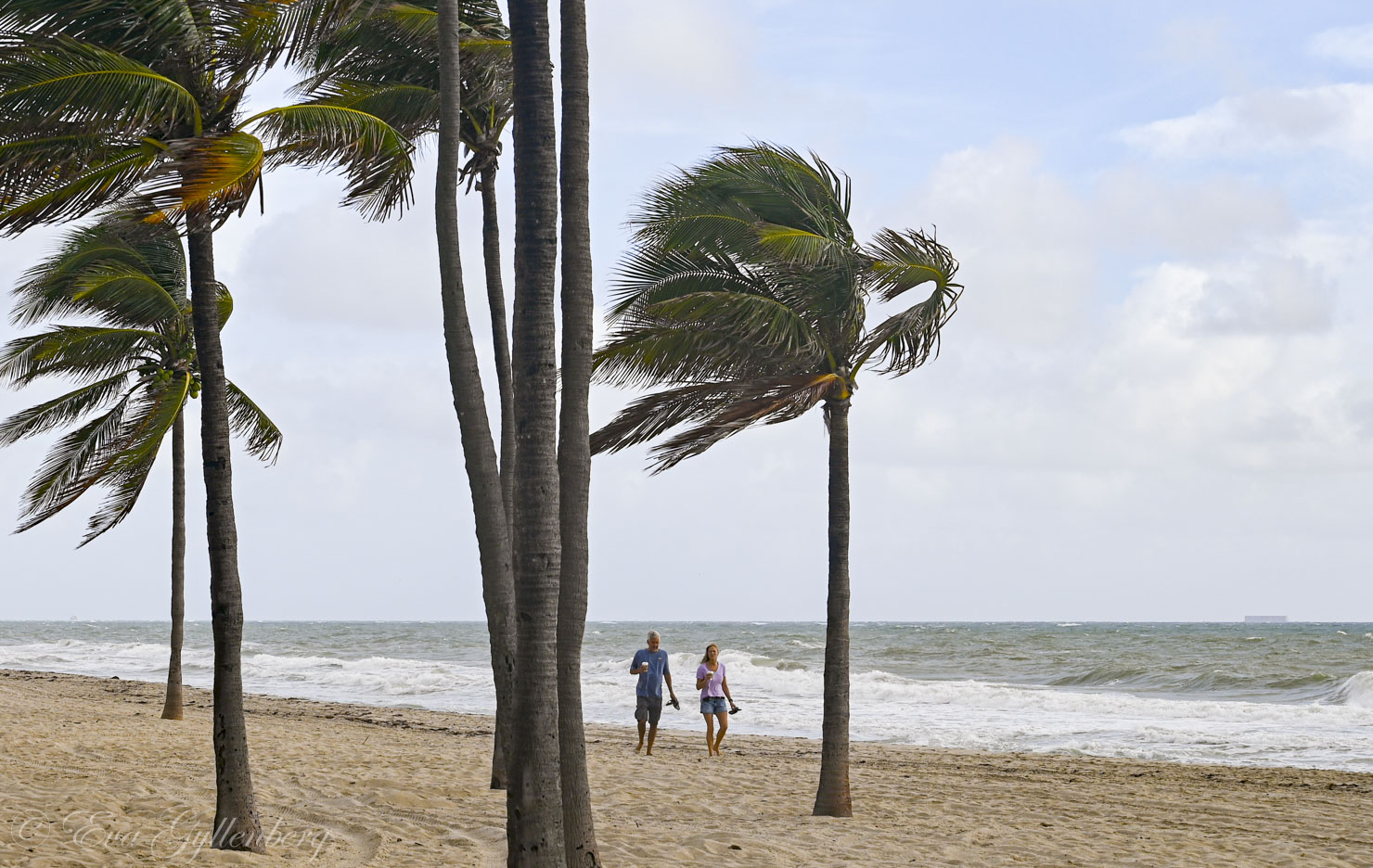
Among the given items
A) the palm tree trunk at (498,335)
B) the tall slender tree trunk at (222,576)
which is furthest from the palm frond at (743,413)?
the tall slender tree trunk at (222,576)

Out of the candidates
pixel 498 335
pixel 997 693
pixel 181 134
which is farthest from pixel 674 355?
pixel 997 693

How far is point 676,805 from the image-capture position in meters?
10.4

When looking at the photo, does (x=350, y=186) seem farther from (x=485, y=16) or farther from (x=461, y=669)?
(x=461, y=669)

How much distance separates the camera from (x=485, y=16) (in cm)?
1009

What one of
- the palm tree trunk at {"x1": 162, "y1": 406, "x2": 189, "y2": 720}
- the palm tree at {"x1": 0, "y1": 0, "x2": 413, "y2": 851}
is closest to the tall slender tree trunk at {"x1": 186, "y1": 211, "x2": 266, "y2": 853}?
the palm tree at {"x1": 0, "y1": 0, "x2": 413, "y2": 851}

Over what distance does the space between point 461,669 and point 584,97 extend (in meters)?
31.0

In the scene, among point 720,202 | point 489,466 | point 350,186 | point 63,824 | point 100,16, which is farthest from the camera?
point 350,186

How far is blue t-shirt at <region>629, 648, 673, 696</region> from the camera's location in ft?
45.4

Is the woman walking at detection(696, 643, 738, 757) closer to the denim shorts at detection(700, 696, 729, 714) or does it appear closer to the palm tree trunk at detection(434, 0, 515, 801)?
the denim shorts at detection(700, 696, 729, 714)

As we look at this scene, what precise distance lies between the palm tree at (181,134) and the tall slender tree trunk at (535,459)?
1.90 m

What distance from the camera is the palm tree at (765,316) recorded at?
29.0ft

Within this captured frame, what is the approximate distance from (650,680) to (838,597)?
17.3 feet

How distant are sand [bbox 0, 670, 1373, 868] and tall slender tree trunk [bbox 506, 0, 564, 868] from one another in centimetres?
246

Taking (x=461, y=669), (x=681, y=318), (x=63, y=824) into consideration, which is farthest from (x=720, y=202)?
(x=461, y=669)
